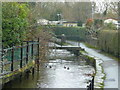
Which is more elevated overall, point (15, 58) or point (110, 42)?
point (15, 58)

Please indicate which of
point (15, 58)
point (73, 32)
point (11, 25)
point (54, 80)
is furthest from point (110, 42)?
point (73, 32)

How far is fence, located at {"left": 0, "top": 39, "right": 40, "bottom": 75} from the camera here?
10.2 metres

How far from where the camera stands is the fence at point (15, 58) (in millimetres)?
10180

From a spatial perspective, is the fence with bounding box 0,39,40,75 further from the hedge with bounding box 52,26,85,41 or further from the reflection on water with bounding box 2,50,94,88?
the hedge with bounding box 52,26,85,41

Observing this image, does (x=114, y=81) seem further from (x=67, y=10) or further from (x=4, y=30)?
(x=67, y=10)

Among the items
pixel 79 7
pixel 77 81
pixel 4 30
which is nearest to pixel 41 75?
pixel 77 81

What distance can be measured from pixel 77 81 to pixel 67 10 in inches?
1593

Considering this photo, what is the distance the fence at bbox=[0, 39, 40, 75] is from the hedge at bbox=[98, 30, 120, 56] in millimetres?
8419

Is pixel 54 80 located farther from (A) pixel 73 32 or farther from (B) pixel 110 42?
(A) pixel 73 32

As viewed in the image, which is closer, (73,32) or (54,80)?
(54,80)

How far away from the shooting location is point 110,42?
23.5 meters

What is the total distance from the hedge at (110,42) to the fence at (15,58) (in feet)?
27.6

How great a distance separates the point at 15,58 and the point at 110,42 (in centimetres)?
1354

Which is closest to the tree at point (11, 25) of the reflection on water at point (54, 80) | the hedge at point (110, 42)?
the reflection on water at point (54, 80)
